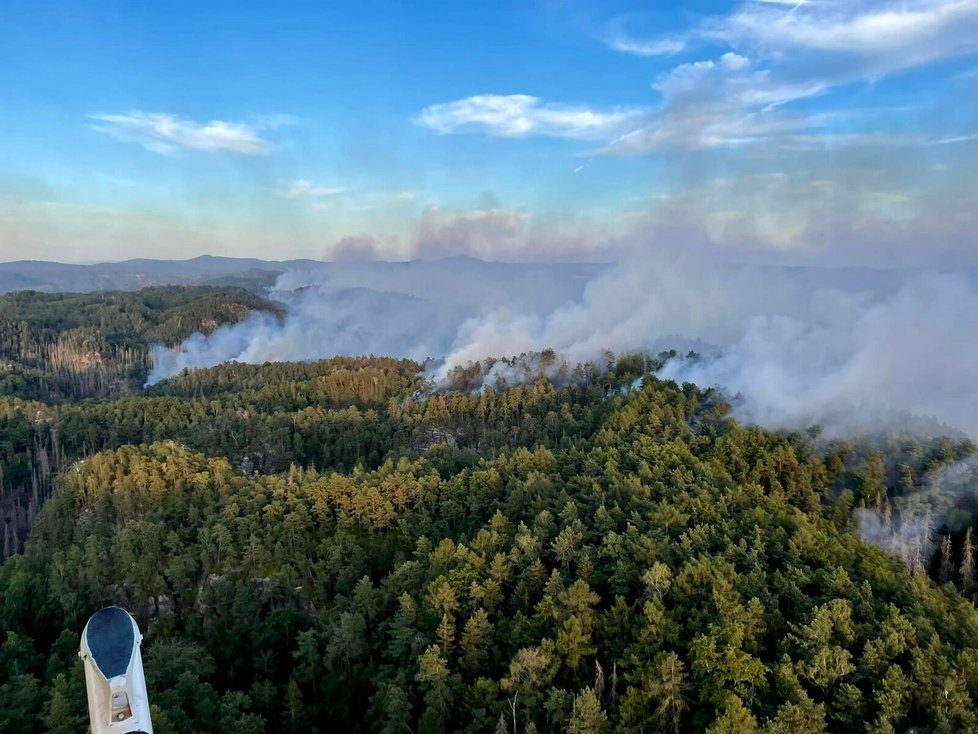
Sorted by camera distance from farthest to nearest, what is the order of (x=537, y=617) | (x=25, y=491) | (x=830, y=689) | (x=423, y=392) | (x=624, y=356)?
1. (x=423, y=392)
2. (x=624, y=356)
3. (x=25, y=491)
4. (x=537, y=617)
5. (x=830, y=689)

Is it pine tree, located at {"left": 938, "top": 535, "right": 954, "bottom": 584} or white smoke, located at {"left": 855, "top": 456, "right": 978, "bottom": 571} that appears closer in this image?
pine tree, located at {"left": 938, "top": 535, "right": 954, "bottom": 584}

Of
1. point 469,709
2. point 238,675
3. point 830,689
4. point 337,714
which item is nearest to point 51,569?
point 238,675

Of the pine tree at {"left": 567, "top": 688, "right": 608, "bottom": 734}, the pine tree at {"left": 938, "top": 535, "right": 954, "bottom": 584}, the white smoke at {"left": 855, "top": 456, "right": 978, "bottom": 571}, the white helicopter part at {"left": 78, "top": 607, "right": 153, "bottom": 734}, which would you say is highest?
the white helicopter part at {"left": 78, "top": 607, "right": 153, "bottom": 734}

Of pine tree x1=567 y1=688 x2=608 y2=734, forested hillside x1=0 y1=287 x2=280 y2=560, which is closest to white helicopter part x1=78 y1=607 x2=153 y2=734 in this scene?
pine tree x1=567 y1=688 x2=608 y2=734

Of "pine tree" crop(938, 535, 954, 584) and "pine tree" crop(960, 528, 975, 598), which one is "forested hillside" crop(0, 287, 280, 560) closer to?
"pine tree" crop(938, 535, 954, 584)

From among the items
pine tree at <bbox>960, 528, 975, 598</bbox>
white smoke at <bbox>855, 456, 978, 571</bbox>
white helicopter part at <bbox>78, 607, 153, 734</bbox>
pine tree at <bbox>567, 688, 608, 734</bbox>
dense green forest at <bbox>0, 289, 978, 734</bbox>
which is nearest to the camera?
white helicopter part at <bbox>78, 607, 153, 734</bbox>

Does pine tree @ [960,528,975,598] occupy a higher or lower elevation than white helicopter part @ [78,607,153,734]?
lower

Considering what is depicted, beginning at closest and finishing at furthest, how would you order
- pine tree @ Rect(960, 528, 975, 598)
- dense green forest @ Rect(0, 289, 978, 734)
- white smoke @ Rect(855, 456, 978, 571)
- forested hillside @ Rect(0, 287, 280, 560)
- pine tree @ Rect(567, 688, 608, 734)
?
1. pine tree @ Rect(567, 688, 608, 734)
2. dense green forest @ Rect(0, 289, 978, 734)
3. pine tree @ Rect(960, 528, 975, 598)
4. white smoke @ Rect(855, 456, 978, 571)
5. forested hillside @ Rect(0, 287, 280, 560)

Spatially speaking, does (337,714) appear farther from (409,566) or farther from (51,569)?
(51,569)
